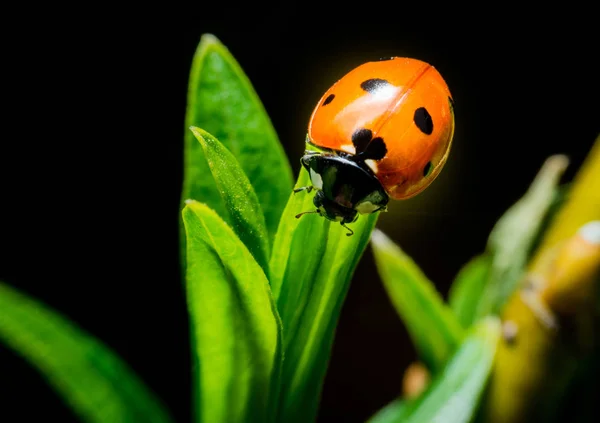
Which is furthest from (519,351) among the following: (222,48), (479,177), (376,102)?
(479,177)

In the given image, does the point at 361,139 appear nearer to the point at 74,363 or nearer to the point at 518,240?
the point at 518,240

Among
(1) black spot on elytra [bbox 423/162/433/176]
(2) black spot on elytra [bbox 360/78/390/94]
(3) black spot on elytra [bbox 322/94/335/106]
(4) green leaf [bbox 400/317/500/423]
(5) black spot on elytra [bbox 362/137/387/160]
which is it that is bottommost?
(4) green leaf [bbox 400/317/500/423]

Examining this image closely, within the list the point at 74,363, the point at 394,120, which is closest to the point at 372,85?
the point at 394,120

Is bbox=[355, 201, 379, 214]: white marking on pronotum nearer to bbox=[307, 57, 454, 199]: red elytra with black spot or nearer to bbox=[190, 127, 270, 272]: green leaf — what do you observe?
bbox=[307, 57, 454, 199]: red elytra with black spot

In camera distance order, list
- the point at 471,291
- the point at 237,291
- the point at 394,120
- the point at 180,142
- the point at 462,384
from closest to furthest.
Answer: the point at 237,291, the point at 462,384, the point at 394,120, the point at 471,291, the point at 180,142

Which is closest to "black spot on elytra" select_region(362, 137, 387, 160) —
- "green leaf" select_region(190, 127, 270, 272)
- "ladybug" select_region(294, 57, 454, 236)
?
"ladybug" select_region(294, 57, 454, 236)

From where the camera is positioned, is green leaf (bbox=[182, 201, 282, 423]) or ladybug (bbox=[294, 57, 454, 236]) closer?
green leaf (bbox=[182, 201, 282, 423])
